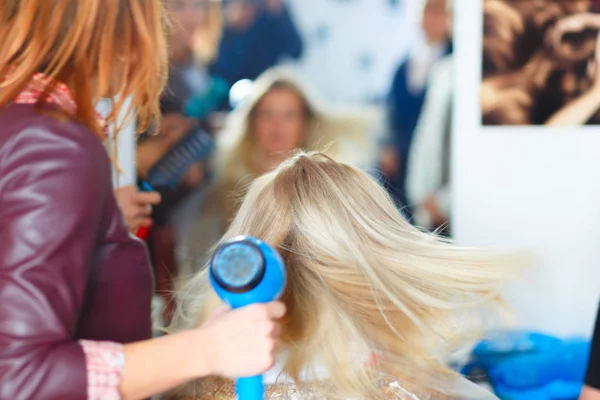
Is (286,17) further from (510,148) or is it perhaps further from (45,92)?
(45,92)

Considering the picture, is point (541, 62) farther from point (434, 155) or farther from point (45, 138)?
point (45, 138)

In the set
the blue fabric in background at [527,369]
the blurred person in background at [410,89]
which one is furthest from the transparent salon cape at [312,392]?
the blurred person in background at [410,89]

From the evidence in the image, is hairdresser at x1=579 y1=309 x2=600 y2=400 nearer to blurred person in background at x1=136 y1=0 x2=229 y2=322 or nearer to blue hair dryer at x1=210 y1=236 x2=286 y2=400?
blue hair dryer at x1=210 y1=236 x2=286 y2=400

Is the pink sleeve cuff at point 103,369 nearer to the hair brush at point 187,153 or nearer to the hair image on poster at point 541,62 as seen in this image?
the hair brush at point 187,153

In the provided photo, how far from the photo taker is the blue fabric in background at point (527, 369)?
1.77m

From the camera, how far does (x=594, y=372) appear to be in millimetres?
739

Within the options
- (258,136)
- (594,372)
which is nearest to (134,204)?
(594,372)

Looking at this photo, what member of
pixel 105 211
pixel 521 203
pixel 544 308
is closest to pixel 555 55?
pixel 521 203

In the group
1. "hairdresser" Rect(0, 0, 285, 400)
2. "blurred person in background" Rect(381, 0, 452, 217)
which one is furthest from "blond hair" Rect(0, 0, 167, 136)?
"blurred person in background" Rect(381, 0, 452, 217)

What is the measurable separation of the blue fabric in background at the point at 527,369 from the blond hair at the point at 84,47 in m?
1.41

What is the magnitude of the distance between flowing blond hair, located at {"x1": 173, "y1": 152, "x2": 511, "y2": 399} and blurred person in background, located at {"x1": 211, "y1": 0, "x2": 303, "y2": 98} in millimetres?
1184

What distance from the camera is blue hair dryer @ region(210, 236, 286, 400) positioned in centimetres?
50

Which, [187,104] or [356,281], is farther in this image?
[187,104]

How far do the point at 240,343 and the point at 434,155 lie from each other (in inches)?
64.4
